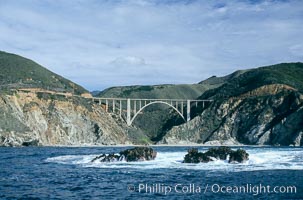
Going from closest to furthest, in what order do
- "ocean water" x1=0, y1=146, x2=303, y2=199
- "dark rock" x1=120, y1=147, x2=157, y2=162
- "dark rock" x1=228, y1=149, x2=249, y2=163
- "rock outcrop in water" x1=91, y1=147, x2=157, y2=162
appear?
"ocean water" x1=0, y1=146, x2=303, y2=199 < "dark rock" x1=228, y1=149, x2=249, y2=163 < "rock outcrop in water" x1=91, y1=147, x2=157, y2=162 < "dark rock" x1=120, y1=147, x2=157, y2=162

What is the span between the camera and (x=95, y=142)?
184000mm

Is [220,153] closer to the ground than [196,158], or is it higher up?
higher up

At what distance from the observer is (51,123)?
173750mm

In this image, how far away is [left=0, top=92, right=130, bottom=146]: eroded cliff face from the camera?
150m

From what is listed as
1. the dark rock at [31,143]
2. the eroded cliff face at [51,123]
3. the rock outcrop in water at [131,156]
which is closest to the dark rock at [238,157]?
the rock outcrop in water at [131,156]

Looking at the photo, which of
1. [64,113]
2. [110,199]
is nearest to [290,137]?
[64,113]

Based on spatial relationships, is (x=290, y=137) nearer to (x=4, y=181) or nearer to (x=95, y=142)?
(x=95, y=142)

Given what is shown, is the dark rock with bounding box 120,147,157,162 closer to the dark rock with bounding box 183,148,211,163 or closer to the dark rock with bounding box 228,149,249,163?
the dark rock with bounding box 183,148,211,163

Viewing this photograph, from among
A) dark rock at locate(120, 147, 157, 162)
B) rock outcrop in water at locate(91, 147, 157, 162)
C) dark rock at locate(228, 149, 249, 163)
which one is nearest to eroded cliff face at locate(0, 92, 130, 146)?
rock outcrop in water at locate(91, 147, 157, 162)

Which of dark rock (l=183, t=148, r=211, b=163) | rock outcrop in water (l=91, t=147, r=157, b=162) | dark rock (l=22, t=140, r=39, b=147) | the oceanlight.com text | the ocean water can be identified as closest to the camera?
the ocean water

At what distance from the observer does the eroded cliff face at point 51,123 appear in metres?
150

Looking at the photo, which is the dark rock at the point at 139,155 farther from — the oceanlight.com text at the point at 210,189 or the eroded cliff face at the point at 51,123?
the eroded cliff face at the point at 51,123

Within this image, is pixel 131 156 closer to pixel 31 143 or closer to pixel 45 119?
pixel 31 143

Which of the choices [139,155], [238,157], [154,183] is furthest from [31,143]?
[154,183]
